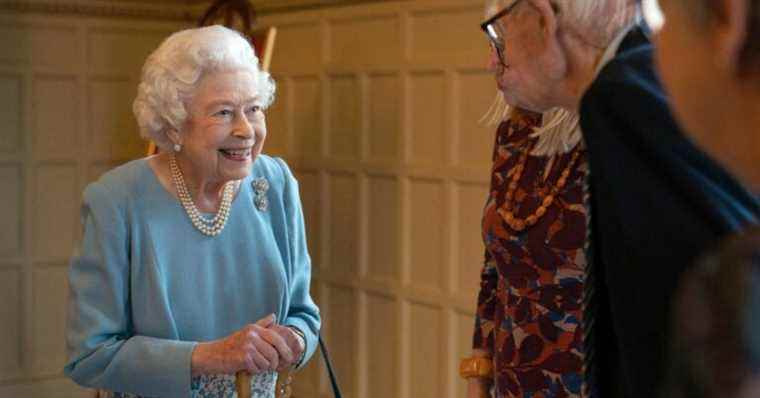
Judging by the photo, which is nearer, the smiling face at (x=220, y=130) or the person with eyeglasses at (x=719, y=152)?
the person with eyeglasses at (x=719, y=152)

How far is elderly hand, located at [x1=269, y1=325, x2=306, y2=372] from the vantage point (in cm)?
243

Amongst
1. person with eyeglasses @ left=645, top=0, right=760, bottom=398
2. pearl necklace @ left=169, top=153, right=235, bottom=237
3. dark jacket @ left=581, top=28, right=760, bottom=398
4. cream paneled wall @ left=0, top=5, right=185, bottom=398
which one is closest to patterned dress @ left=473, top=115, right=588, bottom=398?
dark jacket @ left=581, top=28, right=760, bottom=398

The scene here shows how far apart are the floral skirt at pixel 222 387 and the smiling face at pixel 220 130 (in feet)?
1.44

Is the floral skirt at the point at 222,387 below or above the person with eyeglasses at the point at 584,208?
below

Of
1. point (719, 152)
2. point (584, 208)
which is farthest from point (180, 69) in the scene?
point (719, 152)

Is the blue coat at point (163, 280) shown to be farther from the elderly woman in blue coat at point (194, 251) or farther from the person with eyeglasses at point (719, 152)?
the person with eyeglasses at point (719, 152)

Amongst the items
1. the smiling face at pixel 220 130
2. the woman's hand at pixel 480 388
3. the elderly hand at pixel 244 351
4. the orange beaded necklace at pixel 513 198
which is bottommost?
the woman's hand at pixel 480 388

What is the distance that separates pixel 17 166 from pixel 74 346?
9.95 ft

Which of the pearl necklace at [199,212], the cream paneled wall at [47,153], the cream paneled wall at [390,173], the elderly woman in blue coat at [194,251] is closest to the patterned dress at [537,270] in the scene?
the elderly woman in blue coat at [194,251]

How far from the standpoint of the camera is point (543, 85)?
71.7 inches

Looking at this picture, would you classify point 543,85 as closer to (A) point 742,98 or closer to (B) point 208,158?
(B) point 208,158

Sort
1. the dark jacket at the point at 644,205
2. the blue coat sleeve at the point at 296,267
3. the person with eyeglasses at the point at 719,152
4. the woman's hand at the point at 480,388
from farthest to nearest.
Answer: the blue coat sleeve at the point at 296,267 < the woman's hand at the point at 480,388 < the dark jacket at the point at 644,205 < the person with eyeglasses at the point at 719,152

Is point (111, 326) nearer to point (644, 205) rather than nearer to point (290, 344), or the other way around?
point (290, 344)

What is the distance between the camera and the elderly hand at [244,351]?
235cm
